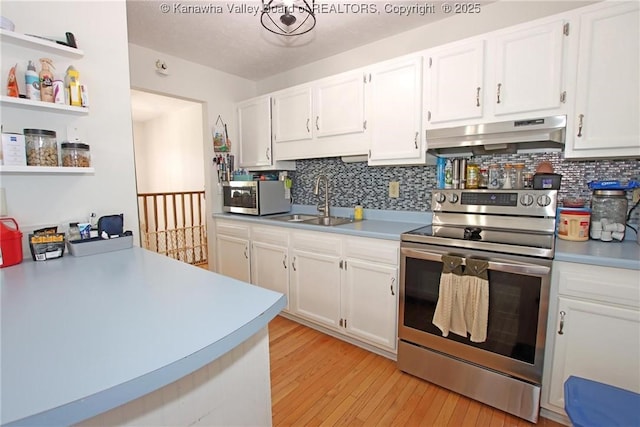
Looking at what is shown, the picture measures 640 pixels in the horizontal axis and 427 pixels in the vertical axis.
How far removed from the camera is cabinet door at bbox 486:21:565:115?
5.43ft

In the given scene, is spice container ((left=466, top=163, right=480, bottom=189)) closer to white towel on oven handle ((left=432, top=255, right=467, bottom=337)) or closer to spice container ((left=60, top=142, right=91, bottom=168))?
white towel on oven handle ((left=432, top=255, right=467, bottom=337))

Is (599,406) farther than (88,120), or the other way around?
(88,120)

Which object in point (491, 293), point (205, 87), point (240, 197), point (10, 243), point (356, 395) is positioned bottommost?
point (356, 395)

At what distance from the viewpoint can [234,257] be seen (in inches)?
122

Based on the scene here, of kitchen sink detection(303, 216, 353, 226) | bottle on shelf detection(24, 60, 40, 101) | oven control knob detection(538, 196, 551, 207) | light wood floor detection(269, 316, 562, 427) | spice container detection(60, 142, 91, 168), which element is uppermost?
bottle on shelf detection(24, 60, 40, 101)

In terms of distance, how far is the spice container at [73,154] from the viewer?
139 cm

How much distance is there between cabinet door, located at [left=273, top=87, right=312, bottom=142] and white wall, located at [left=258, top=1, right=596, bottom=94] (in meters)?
0.45

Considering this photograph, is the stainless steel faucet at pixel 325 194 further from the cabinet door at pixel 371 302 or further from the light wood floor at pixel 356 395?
the light wood floor at pixel 356 395

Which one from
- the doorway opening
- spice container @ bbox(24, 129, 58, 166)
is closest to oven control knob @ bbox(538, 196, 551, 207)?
spice container @ bbox(24, 129, 58, 166)

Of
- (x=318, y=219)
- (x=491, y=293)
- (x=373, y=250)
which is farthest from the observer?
(x=318, y=219)

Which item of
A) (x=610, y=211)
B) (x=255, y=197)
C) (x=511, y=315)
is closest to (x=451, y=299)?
(x=511, y=315)

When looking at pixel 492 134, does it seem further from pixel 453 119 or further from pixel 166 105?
pixel 166 105

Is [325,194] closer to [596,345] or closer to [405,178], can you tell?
[405,178]

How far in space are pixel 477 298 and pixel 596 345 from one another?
20.4 inches
